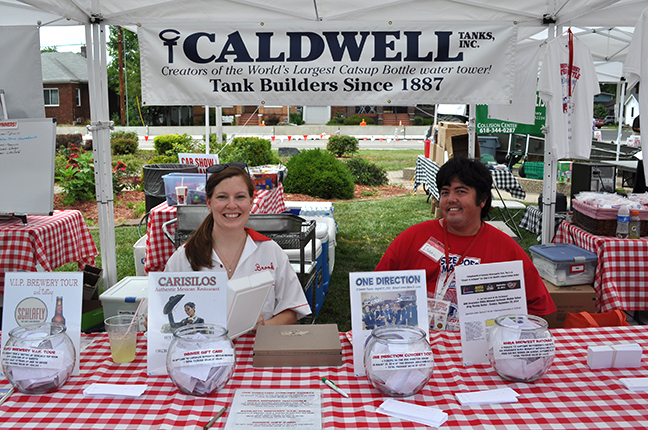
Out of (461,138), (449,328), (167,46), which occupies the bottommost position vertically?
(449,328)

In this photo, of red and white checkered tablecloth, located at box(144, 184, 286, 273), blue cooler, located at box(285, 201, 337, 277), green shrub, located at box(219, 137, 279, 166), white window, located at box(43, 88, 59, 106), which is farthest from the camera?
white window, located at box(43, 88, 59, 106)

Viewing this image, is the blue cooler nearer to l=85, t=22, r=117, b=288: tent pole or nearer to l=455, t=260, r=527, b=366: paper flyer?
l=85, t=22, r=117, b=288: tent pole

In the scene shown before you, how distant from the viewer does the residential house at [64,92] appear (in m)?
35.3

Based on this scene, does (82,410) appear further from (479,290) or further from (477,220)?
(477,220)

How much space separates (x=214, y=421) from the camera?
149 cm

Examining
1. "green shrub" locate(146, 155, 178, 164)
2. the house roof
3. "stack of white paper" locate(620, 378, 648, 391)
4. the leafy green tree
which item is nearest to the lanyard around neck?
"stack of white paper" locate(620, 378, 648, 391)

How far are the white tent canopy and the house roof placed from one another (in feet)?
113

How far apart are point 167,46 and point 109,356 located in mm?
2782

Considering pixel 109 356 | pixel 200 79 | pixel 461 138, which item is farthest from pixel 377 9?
pixel 461 138

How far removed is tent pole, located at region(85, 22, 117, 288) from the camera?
13.1 feet

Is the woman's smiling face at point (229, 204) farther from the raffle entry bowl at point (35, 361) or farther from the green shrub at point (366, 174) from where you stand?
the green shrub at point (366, 174)

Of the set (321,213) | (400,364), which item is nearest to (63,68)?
(321,213)

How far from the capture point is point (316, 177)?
10781mm

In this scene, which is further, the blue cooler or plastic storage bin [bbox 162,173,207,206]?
the blue cooler
